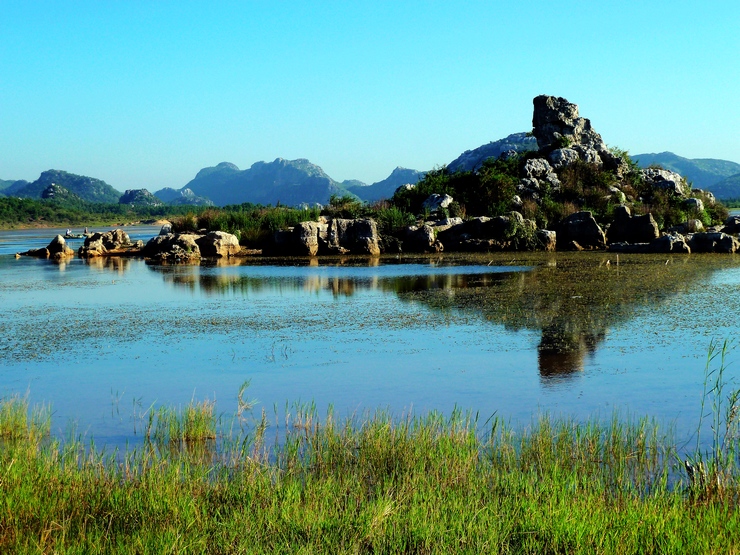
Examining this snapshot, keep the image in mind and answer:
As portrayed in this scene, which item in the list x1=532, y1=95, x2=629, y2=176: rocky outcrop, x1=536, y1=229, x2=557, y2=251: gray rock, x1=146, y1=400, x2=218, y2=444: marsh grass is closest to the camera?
x1=146, y1=400, x2=218, y2=444: marsh grass

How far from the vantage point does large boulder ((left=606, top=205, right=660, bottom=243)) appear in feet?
111

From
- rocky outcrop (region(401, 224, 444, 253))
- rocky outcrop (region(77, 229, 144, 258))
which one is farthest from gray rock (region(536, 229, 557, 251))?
rocky outcrop (region(77, 229, 144, 258))

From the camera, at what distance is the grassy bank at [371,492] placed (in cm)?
489

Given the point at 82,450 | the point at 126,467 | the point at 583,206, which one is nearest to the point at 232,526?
the point at 126,467

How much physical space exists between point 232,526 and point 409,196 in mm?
36432

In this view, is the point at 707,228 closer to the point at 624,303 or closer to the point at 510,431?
the point at 624,303

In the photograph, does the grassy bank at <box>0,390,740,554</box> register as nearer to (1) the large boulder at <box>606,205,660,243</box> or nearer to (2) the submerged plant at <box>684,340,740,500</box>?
(2) the submerged plant at <box>684,340,740,500</box>

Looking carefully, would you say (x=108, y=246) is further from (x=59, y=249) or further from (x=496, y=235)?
(x=496, y=235)

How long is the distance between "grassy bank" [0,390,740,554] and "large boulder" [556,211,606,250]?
26.9 meters

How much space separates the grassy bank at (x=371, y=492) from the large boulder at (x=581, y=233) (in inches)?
1060

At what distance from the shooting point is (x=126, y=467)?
250 inches

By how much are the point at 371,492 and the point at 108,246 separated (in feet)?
123

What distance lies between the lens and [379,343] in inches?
519

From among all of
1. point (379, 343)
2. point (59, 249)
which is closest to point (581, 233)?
point (379, 343)
